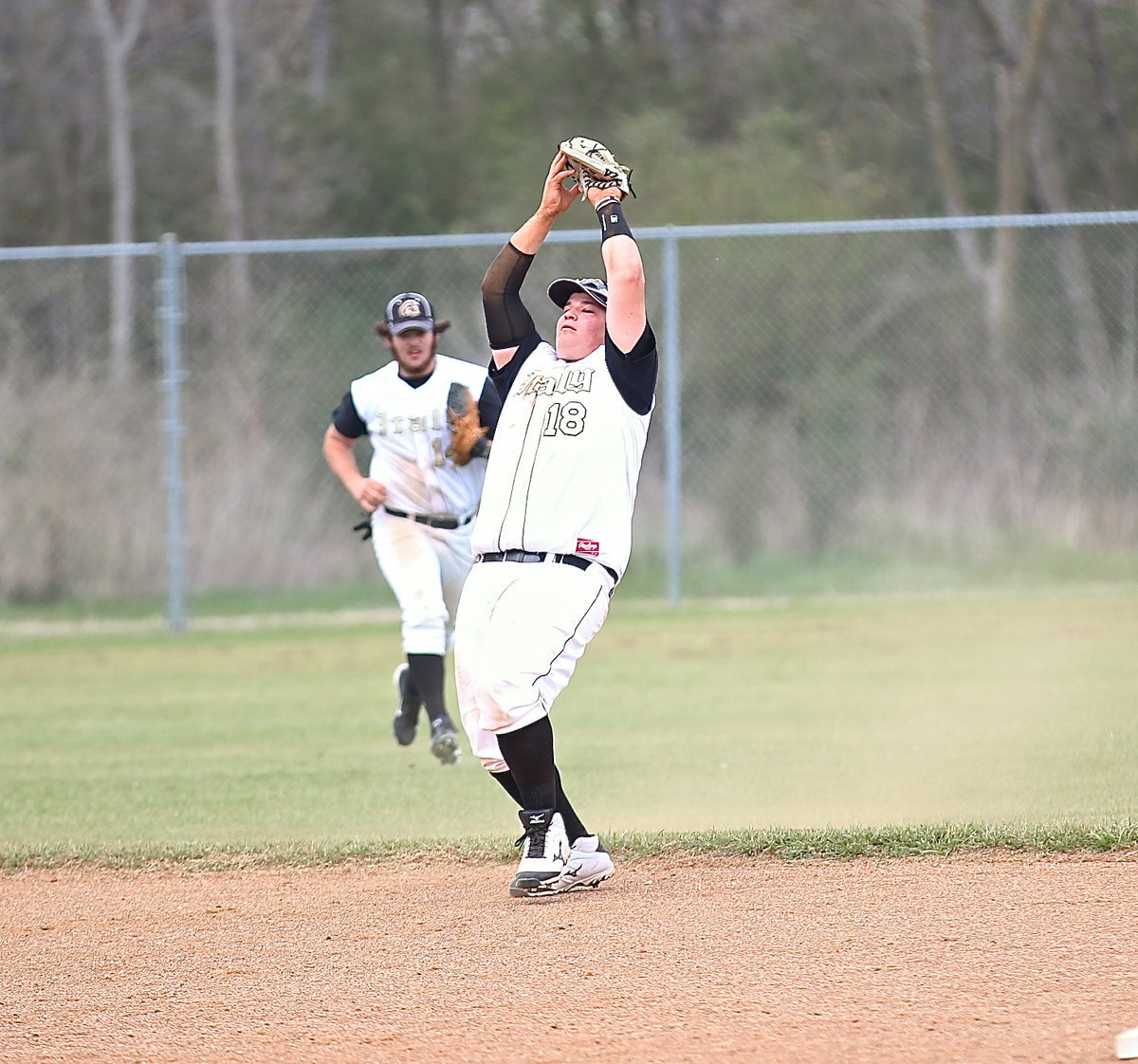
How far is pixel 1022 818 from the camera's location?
6.08 meters

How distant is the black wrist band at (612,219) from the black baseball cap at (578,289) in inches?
6.3

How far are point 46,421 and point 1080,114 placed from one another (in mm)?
15738

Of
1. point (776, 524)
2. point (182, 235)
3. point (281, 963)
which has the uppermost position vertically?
point (182, 235)

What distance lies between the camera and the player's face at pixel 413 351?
800 centimetres

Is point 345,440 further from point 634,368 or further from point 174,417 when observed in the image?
point 174,417

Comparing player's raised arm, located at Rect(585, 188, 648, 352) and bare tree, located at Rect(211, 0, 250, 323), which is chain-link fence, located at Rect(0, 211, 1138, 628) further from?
bare tree, located at Rect(211, 0, 250, 323)

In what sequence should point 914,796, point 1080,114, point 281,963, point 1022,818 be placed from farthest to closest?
point 1080,114 → point 914,796 → point 1022,818 → point 281,963

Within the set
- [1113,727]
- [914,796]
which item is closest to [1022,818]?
[914,796]

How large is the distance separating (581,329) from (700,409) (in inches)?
404

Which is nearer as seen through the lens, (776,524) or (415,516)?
(415,516)

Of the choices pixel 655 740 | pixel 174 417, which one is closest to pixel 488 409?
pixel 655 740

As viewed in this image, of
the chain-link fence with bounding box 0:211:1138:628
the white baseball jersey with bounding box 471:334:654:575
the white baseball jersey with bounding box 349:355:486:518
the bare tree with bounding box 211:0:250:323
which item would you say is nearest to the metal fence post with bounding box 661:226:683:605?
the chain-link fence with bounding box 0:211:1138:628

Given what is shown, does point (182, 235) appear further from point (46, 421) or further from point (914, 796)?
point (914, 796)

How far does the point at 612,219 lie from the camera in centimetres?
514
